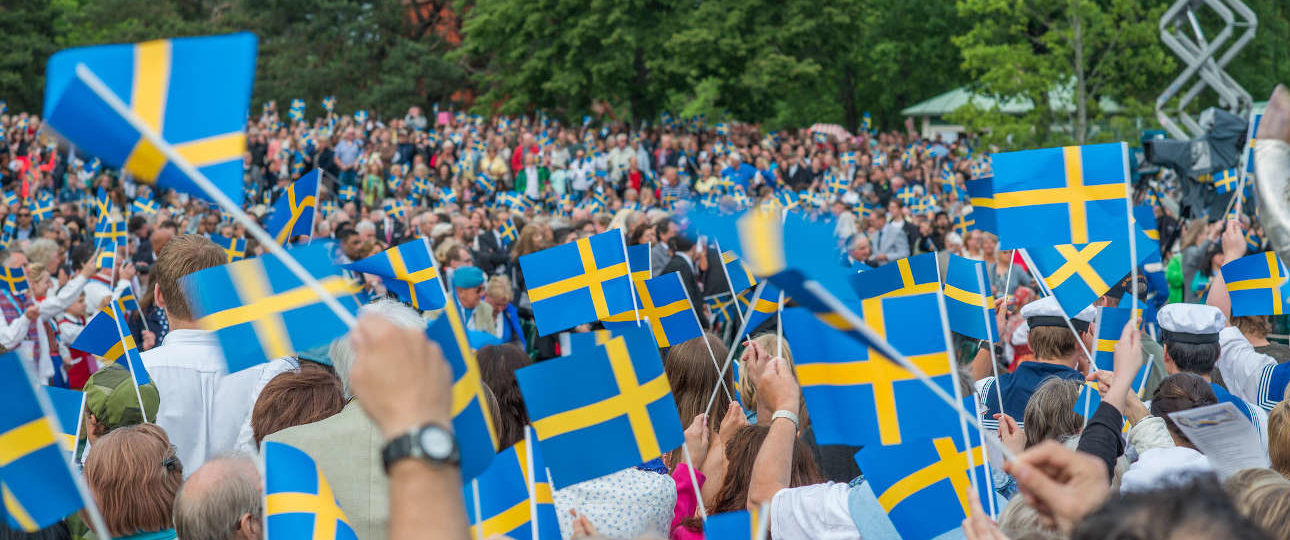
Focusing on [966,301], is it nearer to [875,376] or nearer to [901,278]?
[901,278]

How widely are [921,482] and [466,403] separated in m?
1.46

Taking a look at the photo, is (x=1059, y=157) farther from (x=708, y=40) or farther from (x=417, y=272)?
(x=708, y=40)

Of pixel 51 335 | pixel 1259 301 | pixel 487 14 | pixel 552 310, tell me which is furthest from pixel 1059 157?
pixel 487 14

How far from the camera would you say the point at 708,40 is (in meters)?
35.2

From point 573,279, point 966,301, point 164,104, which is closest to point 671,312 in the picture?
point 573,279

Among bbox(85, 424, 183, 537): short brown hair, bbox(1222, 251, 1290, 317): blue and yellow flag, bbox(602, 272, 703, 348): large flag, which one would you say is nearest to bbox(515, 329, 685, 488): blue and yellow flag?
bbox(85, 424, 183, 537): short brown hair

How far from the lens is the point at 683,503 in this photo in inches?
162

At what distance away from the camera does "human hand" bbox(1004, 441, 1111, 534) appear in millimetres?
2116

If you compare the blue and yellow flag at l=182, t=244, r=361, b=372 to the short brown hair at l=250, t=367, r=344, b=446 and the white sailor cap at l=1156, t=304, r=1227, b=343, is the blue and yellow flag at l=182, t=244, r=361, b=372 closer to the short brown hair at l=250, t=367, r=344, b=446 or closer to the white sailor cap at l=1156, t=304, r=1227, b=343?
the short brown hair at l=250, t=367, r=344, b=446

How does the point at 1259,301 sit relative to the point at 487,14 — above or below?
below

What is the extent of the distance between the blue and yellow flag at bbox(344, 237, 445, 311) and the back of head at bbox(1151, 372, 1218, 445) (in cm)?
327

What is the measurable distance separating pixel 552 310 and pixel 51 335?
16.8ft

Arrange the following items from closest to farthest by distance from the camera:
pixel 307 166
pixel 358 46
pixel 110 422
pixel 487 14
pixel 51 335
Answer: pixel 110 422
pixel 51 335
pixel 307 166
pixel 487 14
pixel 358 46

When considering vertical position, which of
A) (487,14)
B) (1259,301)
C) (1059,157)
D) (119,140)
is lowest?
(1259,301)
